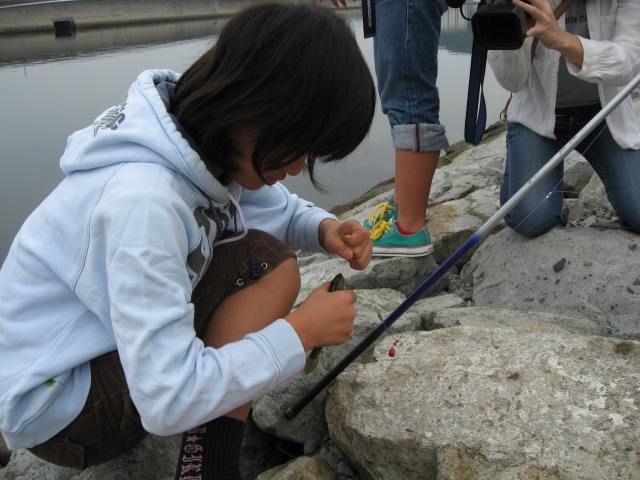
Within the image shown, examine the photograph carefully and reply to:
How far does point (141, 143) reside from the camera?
122 centimetres

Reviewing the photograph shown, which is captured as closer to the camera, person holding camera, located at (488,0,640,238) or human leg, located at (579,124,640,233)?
person holding camera, located at (488,0,640,238)

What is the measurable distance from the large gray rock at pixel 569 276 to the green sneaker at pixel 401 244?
21 centimetres

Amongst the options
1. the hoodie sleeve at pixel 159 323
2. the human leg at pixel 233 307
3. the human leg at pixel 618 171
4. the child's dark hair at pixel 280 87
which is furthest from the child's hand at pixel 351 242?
the human leg at pixel 618 171

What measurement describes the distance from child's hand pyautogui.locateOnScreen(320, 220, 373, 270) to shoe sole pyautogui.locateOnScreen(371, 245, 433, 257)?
678mm

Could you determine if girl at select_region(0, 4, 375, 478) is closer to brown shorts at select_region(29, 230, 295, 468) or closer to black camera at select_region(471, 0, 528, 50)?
brown shorts at select_region(29, 230, 295, 468)

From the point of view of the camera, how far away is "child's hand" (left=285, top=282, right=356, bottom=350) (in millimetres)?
1295

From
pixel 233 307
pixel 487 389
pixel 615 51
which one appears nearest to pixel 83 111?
pixel 615 51

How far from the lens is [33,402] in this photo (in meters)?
1.25

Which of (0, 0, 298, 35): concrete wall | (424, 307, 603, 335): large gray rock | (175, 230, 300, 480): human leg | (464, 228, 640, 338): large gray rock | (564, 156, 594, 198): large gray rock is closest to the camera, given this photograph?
(175, 230, 300, 480): human leg

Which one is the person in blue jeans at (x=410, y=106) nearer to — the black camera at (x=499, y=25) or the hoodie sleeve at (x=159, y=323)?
the black camera at (x=499, y=25)

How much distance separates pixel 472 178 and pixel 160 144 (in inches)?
105

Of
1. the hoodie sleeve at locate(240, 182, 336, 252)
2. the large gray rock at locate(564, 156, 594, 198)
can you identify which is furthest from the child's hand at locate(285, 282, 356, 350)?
the large gray rock at locate(564, 156, 594, 198)

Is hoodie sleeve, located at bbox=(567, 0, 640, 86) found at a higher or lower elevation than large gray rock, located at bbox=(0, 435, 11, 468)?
higher

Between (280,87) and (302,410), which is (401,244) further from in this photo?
(280,87)
